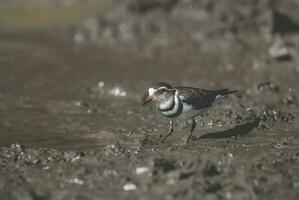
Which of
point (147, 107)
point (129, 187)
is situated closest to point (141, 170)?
point (129, 187)

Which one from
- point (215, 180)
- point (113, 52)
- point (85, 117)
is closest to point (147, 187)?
point (215, 180)

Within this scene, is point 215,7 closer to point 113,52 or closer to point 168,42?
point 168,42

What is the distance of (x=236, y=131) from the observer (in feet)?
36.9

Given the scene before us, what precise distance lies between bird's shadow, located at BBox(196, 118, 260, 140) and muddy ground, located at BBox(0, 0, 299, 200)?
0.02m

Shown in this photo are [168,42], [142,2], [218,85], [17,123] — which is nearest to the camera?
[17,123]

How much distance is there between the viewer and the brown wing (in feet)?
33.6

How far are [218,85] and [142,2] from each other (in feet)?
24.6

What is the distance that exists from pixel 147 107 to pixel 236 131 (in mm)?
2549

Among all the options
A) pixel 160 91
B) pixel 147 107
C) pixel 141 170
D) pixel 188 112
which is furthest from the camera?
pixel 147 107

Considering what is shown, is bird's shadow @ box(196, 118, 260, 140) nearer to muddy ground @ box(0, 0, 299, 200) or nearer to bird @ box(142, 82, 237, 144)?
muddy ground @ box(0, 0, 299, 200)

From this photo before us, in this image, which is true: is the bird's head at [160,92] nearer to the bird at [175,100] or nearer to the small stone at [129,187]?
the bird at [175,100]

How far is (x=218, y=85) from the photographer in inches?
593

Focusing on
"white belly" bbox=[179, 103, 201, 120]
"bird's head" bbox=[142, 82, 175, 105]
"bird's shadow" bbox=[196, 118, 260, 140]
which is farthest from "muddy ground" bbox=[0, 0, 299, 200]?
"bird's head" bbox=[142, 82, 175, 105]

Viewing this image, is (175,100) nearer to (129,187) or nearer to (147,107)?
(129,187)
